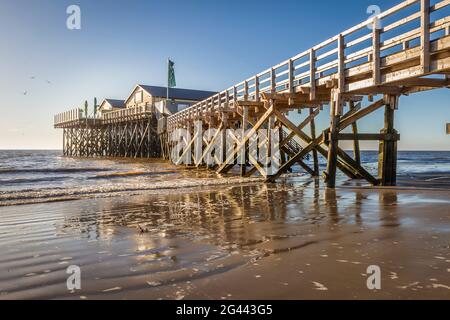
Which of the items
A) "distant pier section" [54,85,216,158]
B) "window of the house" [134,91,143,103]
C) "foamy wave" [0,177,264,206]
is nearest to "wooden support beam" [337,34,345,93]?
"foamy wave" [0,177,264,206]

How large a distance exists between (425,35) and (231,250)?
19.0 ft

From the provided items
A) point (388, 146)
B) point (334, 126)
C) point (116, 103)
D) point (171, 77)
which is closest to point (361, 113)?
point (334, 126)

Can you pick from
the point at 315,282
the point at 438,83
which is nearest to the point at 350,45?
the point at 438,83

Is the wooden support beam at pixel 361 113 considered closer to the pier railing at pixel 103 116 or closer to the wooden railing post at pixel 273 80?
the wooden railing post at pixel 273 80

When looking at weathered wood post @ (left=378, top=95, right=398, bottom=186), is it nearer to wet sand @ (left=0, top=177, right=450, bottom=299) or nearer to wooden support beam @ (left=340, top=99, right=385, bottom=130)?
wooden support beam @ (left=340, top=99, right=385, bottom=130)

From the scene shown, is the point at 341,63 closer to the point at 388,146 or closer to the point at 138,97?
the point at 388,146

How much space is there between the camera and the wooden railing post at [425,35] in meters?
7.08

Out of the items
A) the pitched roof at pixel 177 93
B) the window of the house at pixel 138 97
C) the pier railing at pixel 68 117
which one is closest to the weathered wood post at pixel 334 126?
the pitched roof at pixel 177 93

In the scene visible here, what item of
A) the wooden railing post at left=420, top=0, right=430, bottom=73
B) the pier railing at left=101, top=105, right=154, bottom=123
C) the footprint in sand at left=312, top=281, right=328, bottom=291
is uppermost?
the pier railing at left=101, top=105, right=154, bottom=123

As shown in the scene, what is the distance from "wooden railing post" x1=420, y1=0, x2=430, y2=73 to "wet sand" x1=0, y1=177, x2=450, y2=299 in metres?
2.79

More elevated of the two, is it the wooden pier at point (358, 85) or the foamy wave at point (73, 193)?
the wooden pier at point (358, 85)

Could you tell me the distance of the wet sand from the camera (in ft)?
10.3

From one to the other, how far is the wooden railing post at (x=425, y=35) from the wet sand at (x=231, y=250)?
2.79 m
